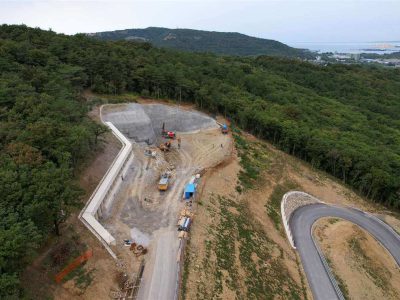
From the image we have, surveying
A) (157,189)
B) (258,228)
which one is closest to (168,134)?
(157,189)

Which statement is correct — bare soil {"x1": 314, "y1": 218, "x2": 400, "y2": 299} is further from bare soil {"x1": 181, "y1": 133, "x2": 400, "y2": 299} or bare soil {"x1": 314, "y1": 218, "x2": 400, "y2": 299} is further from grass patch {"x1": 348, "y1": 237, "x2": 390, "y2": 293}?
bare soil {"x1": 181, "y1": 133, "x2": 400, "y2": 299}

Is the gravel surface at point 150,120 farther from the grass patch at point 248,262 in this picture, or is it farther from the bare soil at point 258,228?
the grass patch at point 248,262

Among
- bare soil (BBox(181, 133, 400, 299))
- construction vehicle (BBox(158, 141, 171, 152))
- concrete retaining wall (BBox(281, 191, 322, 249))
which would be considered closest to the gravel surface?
construction vehicle (BBox(158, 141, 171, 152))

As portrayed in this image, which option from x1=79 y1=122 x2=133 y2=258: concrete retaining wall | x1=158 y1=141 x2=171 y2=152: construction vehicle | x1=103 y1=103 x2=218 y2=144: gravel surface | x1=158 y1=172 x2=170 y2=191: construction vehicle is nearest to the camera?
x1=79 y1=122 x2=133 y2=258: concrete retaining wall

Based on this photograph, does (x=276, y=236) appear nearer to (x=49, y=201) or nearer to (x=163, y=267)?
(x=163, y=267)

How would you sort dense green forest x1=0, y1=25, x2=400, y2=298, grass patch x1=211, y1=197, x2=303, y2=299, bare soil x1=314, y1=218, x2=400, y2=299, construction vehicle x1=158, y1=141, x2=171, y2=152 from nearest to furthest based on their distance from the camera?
dense green forest x1=0, y1=25, x2=400, y2=298 < grass patch x1=211, y1=197, x2=303, y2=299 < bare soil x1=314, y1=218, x2=400, y2=299 < construction vehicle x1=158, y1=141, x2=171, y2=152

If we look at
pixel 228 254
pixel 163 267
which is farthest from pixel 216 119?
pixel 163 267

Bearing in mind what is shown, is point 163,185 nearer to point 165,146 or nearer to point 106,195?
point 106,195
